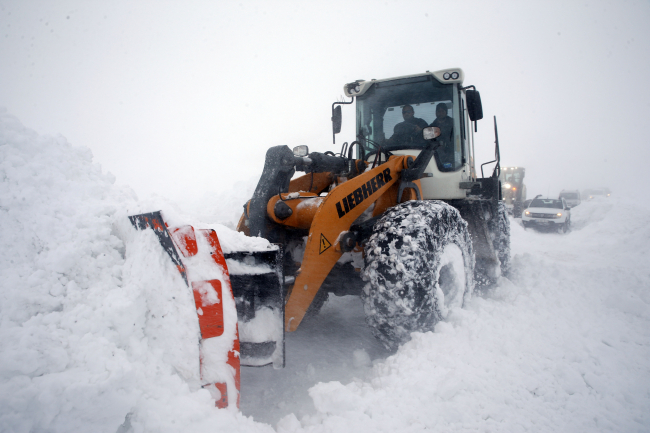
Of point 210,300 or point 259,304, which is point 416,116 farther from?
point 210,300

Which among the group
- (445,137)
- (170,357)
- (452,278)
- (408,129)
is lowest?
(452,278)

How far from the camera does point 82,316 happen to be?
60.4 inches

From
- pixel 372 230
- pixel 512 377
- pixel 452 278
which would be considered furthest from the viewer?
pixel 452 278

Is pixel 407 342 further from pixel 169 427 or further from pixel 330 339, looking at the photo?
pixel 169 427

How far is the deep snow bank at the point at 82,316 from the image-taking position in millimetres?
1301

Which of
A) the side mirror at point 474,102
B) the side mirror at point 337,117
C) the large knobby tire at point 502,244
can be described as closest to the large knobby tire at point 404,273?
the side mirror at point 474,102

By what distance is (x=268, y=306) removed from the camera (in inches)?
84.2

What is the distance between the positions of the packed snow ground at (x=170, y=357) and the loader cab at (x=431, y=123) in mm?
1818

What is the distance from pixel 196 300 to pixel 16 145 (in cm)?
150

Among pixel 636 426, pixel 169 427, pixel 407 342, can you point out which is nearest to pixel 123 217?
pixel 169 427

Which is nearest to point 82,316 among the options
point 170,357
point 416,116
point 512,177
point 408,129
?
point 170,357

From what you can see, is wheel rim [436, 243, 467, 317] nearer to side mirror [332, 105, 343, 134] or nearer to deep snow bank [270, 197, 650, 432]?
deep snow bank [270, 197, 650, 432]

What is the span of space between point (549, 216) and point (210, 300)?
666 inches

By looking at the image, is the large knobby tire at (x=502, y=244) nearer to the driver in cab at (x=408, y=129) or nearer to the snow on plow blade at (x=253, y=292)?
the driver in cab at (x=408, y=129)
